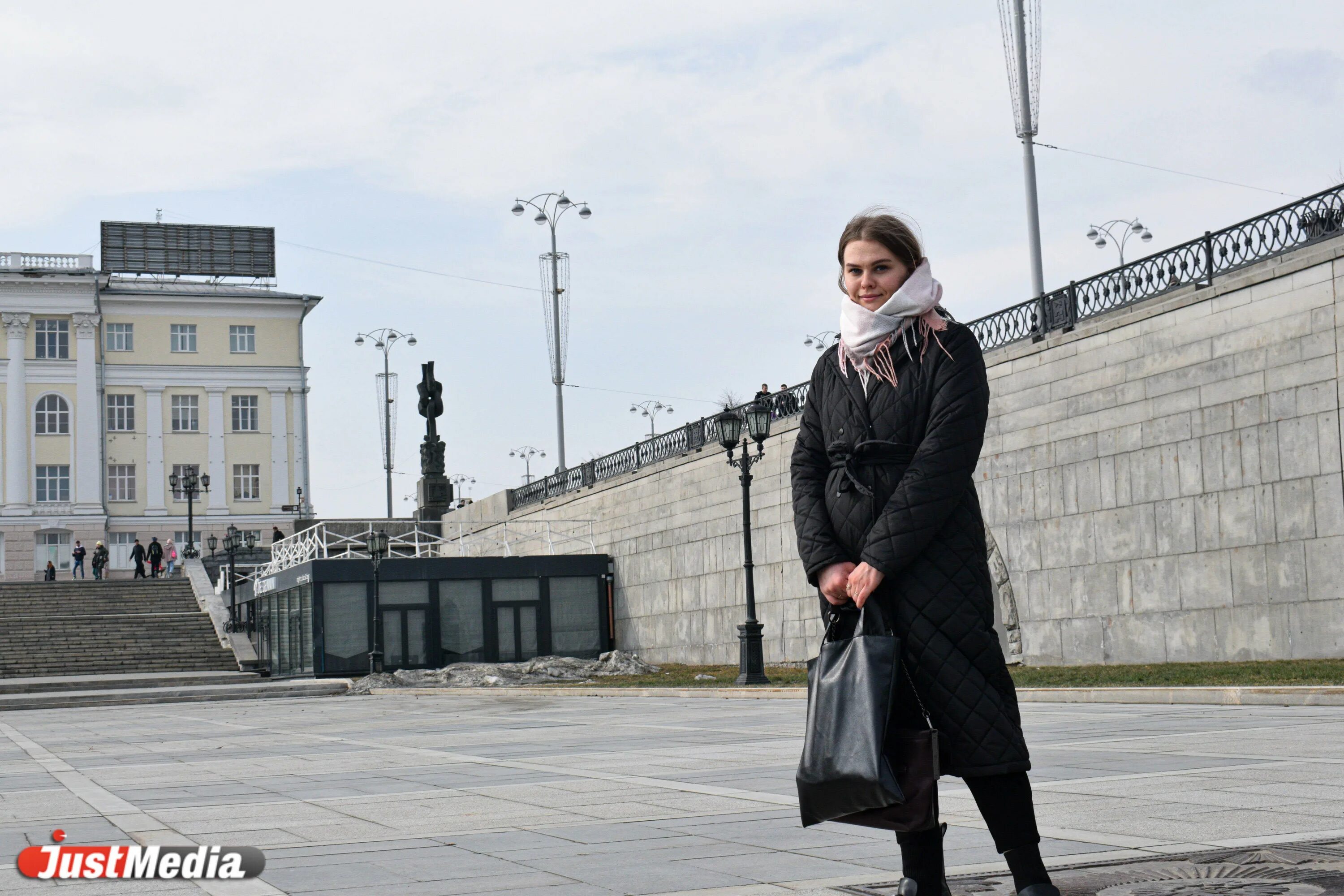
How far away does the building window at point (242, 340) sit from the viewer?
73312mm

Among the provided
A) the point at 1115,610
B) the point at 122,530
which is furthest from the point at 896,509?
the point at 122,530

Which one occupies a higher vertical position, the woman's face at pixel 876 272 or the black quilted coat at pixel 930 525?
the woman's face at pixel 876 272

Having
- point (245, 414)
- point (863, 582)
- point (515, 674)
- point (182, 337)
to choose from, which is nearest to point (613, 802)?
point (863, 582)

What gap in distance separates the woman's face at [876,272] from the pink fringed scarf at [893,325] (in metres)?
0.03

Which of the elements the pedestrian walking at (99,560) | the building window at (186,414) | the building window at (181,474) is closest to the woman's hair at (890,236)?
the pedestrian walking at (99,560)

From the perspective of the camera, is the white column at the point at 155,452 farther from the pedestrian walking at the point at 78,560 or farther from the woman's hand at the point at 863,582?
the woman's hand at the point at 863,582

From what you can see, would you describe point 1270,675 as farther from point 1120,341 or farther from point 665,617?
point 665,617

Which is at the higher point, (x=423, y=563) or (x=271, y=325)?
(x=271, y=325)

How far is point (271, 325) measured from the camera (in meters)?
74.1

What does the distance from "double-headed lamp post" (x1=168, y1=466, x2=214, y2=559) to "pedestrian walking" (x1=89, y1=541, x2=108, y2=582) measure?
3.12 m

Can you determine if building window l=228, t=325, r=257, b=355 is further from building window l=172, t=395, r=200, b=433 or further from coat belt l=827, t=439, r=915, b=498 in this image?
coat belt l=827, t=439, r=915, b=498

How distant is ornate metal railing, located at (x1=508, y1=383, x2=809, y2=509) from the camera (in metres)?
31.0

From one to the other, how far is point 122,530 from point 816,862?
228 ft

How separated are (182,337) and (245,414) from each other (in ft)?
15.9
